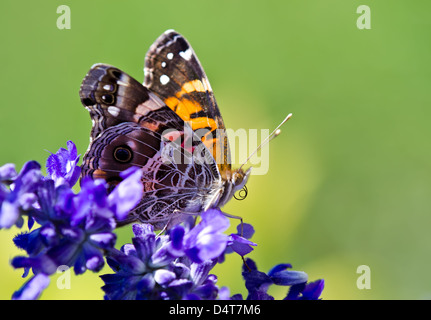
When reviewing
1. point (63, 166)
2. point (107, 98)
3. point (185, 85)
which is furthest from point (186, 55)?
point (63, 166)

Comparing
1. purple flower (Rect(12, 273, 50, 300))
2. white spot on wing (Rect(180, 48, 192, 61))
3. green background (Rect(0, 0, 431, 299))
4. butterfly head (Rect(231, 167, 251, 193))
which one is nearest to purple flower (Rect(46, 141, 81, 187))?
purple flower (Rect(12, 273, 50, 300))

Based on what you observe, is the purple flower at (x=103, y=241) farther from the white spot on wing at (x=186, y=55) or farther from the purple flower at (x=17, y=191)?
the white spot on wing at (x=186, y=55)

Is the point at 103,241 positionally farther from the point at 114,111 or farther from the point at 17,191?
the point at 114,111

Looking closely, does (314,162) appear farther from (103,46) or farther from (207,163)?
(207,163)

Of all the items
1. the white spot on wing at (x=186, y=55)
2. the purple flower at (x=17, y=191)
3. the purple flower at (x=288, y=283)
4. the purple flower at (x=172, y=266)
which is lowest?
the purple flower at (x=288, y=283)

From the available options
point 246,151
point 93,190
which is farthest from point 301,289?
point 246,151

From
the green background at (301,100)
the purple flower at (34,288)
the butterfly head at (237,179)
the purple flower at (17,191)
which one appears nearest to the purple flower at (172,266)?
the purple flower at (34,288)

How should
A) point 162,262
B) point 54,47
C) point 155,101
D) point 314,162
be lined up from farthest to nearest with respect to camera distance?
1. point 54,47
2. point 314,162
3. point 155,101
4. point 162,262
